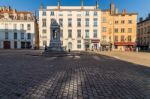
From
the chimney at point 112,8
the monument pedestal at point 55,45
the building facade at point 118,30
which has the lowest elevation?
the monument pedestal at point 55,45

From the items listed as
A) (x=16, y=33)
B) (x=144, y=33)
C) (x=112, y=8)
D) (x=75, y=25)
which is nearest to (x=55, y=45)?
(x=75, y=25)

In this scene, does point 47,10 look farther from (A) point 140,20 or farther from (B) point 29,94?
(B) point 29,94

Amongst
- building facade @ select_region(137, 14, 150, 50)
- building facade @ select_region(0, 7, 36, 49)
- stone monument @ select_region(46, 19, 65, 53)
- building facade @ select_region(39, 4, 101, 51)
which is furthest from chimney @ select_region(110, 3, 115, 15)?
stone monument @ select_region(46, 19, 65, 53)

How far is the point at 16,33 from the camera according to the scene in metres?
64.1

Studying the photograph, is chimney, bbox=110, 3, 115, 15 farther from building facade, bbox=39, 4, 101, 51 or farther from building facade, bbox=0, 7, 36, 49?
building facade, bbox=0, 7, 36, 49

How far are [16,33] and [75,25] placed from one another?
2169cm

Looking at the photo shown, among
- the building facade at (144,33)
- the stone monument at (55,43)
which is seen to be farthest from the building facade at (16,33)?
the building facade at (144,33)

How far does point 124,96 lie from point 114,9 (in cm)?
6543

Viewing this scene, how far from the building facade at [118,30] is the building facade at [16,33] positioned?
26242 millimetres

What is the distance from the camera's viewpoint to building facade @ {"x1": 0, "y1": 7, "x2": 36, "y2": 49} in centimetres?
6362

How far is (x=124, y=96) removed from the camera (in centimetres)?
582

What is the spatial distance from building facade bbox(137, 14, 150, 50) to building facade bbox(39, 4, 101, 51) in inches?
830

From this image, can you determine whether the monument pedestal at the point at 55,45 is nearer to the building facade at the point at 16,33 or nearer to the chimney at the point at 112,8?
the building facade at the point at 16,33

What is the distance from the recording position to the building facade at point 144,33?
69.0 metres
